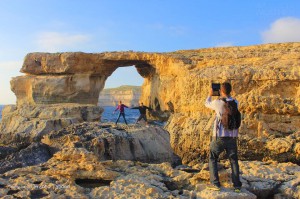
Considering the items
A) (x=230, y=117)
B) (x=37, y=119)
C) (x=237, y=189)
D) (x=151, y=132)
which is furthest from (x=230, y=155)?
(x=37, y=119)

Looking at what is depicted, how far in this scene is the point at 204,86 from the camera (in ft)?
54.1

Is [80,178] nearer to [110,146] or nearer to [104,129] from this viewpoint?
[110,146]

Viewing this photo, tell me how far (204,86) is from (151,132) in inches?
276

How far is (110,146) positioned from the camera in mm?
8906

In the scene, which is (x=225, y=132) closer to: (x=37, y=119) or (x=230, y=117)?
(x=230, y=117)

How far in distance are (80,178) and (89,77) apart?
23.5 m

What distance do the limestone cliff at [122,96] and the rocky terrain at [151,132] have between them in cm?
8085

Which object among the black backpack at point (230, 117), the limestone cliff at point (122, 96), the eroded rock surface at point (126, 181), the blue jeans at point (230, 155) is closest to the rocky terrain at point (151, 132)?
the eroded rock surface at point (126, 181)

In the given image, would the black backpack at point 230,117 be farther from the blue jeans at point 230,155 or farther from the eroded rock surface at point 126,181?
the eroded rock surface at point 126,181

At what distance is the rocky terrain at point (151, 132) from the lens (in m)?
5.68

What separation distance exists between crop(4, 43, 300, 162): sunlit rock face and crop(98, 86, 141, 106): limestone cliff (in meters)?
82.4

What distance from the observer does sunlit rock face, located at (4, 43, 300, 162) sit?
1378 cm

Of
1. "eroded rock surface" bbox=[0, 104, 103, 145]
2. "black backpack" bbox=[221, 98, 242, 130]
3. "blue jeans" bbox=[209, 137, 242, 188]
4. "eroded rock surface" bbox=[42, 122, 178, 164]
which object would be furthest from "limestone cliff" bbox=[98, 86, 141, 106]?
"black backpack" bbox=[221, 98, 242, 130]

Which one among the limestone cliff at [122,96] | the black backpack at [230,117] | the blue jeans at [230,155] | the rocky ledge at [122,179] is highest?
the black backpack at [230,117]
